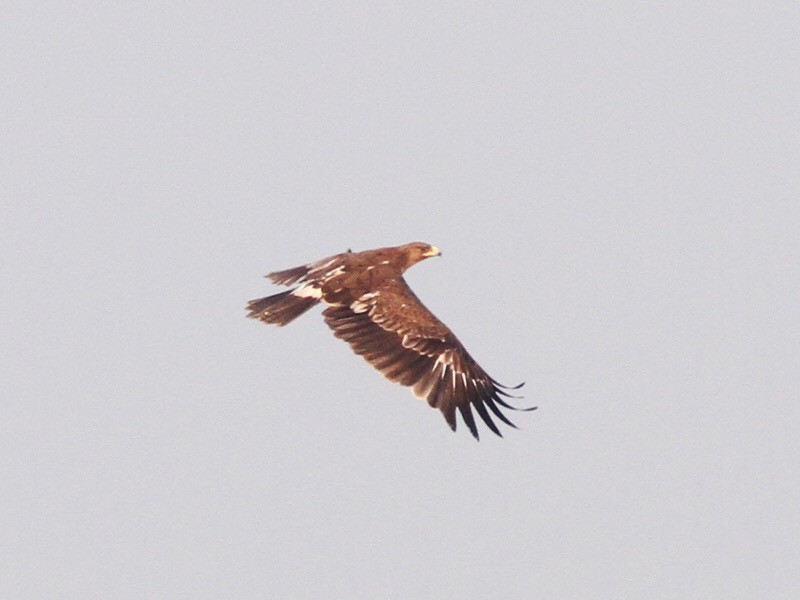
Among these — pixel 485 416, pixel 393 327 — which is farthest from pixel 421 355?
pixel 485 416

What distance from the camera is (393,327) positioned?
18.1 m

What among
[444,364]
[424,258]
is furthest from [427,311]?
[424,258]

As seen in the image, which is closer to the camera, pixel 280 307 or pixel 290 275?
pixel 280 307

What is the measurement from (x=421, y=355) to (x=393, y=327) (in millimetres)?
614

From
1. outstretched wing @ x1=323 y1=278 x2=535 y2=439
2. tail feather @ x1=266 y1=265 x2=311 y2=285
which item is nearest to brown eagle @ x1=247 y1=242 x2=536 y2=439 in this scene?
outstretched wing @ x1=323 y1=278 x2=535 y2=439

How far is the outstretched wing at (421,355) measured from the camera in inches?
687

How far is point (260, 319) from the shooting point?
19.4m

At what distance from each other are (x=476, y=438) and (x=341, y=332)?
2.30 metres

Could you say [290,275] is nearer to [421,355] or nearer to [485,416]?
[421,355]

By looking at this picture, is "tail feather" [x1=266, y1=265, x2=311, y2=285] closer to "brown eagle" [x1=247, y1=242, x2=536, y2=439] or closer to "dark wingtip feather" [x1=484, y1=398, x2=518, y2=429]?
"brown eagle" [x1=247, y1=242, x2=536, y2=439]

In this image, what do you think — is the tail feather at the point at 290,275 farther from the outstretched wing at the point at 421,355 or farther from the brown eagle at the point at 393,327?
the outstretched wing at the point at 421,355

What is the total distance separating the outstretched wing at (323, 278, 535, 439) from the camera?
17438 mm

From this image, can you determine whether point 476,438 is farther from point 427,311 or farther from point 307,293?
point 307,293

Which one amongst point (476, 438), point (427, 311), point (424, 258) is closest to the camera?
point (476, 438)
